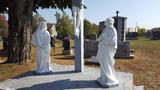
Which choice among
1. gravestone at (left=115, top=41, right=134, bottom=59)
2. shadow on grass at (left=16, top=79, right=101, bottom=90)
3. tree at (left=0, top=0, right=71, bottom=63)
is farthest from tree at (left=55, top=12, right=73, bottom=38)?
shadow on grass at (left=16, top=79, right=101, bottom=90)

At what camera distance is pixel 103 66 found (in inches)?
396

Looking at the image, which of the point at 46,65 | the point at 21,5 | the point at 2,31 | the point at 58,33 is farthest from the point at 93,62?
the point at 58,33

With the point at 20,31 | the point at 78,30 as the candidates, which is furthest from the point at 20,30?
the point at 78,30

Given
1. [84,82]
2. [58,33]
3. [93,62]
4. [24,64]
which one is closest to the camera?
[84,82]

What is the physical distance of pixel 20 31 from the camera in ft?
54.4

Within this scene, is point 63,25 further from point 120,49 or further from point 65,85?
point 65,85

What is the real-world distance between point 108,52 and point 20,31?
7627mm

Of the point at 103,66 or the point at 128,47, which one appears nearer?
the point at 103,66

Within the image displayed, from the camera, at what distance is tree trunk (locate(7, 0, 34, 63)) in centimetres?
1648

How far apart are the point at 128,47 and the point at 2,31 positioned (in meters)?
44.2

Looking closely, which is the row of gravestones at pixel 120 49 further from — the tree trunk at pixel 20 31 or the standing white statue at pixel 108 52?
the standing white statue at pixel 108 52

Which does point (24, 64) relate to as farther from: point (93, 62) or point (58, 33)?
point (58, 33)

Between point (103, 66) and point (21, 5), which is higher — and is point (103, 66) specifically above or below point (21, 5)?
below

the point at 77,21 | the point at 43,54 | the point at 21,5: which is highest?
the point at 21,5
